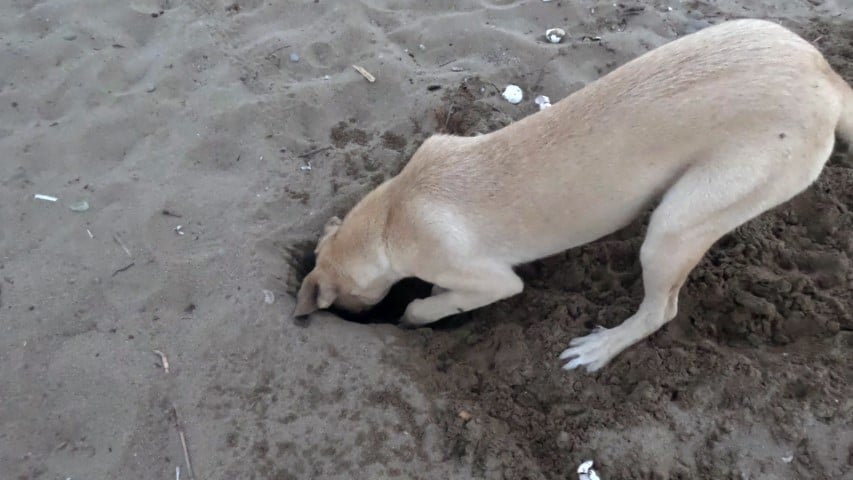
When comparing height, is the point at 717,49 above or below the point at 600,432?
above

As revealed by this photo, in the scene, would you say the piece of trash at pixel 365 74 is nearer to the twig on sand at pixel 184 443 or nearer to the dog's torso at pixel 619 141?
the dog's torso at pixel 619 141

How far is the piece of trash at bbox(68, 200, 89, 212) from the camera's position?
3.91 meters

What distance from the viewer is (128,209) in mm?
3938

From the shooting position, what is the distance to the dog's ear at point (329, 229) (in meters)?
3.74

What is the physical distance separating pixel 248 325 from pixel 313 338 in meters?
0.36

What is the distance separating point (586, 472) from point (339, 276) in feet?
5.30

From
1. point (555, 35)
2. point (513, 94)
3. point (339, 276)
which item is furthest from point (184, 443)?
point (555, 35)

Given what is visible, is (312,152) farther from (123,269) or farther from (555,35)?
(555,35)

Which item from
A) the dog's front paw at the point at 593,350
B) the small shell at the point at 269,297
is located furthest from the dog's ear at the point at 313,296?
the dog's front paw at the point at 593,350

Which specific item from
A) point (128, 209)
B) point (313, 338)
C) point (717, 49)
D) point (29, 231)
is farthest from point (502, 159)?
point (29, 231)

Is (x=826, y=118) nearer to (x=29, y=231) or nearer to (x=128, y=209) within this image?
(x=128, y=209)

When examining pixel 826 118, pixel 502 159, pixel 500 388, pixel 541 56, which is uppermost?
pixel 826 118

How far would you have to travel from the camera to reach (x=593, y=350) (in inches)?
132

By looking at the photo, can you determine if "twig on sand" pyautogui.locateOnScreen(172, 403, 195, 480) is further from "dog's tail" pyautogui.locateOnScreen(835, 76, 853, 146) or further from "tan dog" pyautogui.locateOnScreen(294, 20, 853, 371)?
"dog's tail" pyautogui.locateOnScreen(835, 76, 853, 146)
